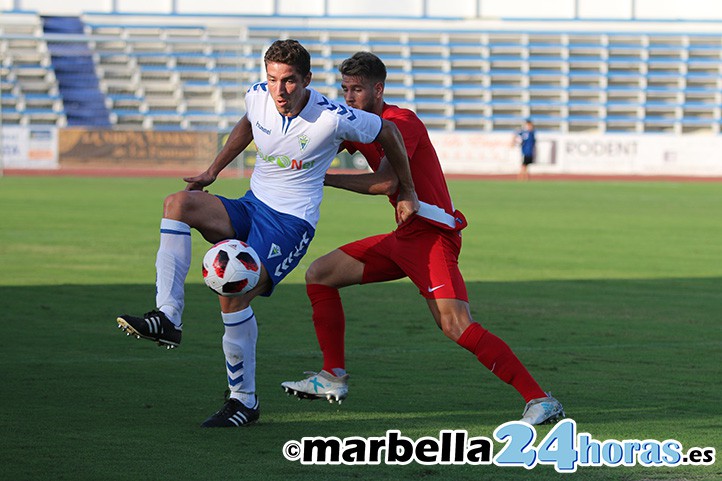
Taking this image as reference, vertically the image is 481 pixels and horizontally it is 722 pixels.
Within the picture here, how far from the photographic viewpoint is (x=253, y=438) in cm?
615

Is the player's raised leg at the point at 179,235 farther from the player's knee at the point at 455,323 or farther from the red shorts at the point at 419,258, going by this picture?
the player's knee at the point at 455,323

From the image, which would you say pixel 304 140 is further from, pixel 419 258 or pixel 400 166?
pixel 419 258

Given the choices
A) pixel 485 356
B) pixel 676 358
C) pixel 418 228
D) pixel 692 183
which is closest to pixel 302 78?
pixel 418 228

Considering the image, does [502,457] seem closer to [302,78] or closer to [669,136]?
[302,78]

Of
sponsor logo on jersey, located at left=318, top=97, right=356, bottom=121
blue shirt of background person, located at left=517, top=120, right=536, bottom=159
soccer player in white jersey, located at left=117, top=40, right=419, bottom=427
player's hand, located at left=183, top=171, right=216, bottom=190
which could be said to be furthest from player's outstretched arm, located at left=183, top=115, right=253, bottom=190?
blue shirt of background person, located at left=517, top=120, right=536, bottom=159

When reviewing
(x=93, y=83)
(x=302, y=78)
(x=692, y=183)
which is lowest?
(x=692, y=183)

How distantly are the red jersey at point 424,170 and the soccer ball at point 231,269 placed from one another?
0.94m

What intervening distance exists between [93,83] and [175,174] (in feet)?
19.9

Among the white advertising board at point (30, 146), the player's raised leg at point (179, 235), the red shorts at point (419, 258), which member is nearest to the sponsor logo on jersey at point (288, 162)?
the player's raised leg at point (179, 235)

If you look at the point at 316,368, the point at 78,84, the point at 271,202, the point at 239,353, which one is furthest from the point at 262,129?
the point at 78,84

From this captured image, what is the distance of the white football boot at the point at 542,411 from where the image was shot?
20.6 feet

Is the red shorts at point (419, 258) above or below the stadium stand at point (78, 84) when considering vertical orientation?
above

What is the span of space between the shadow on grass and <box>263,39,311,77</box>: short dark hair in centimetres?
179

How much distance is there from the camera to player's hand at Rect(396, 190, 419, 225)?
21.8 ft
